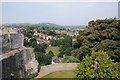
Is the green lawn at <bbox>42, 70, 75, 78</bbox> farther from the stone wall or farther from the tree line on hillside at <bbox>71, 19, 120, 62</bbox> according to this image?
the tree line on hillside at <bbox>71, 19, 120, 62</bbox>

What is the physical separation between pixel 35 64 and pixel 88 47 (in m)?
4.64

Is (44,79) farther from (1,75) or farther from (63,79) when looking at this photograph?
(1,75)

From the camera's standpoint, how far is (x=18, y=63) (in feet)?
41.6

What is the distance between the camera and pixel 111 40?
58.0 feet

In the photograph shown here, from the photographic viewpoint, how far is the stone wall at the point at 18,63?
36.6 feet

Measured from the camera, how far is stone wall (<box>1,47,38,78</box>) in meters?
11.2

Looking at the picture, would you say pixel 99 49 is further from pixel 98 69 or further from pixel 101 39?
pixel 98 69

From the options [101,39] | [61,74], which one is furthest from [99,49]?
[61,74]

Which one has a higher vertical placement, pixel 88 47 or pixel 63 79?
pixel 88 47

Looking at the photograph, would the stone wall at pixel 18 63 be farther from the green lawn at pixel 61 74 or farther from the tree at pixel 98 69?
the tree at pixel 98 69

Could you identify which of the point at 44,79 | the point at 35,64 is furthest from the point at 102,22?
the point at 44,79

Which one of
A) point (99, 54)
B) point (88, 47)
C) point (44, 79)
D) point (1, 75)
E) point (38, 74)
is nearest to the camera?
point (1, 75)

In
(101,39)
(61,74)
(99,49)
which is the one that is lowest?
(61,74)

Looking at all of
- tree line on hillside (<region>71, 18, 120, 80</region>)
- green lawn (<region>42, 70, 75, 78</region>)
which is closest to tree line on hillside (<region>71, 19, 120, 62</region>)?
tree line on hillside (<region>71, 18, 120, 80</region>)
